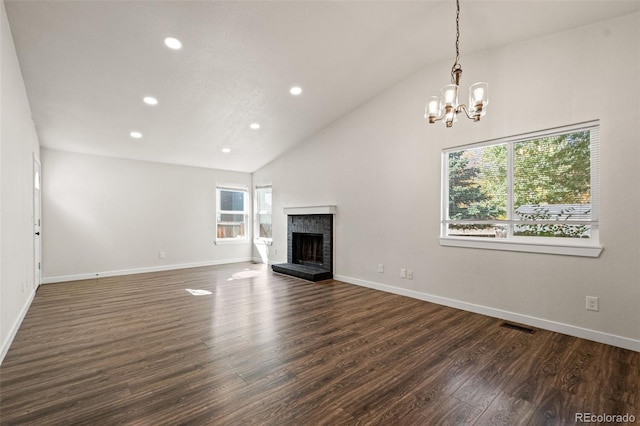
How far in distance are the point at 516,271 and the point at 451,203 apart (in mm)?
1145

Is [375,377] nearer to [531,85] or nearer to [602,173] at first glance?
[602,173]

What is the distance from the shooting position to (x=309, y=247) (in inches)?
248

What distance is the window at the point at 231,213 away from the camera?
290 inches

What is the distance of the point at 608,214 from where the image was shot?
9.15 feet

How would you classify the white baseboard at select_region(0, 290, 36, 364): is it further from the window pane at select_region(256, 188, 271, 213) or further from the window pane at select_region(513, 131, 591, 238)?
the window pane at select_region(513, 131, 591, 238)

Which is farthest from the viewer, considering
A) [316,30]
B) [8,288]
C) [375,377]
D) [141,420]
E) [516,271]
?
[516,271]

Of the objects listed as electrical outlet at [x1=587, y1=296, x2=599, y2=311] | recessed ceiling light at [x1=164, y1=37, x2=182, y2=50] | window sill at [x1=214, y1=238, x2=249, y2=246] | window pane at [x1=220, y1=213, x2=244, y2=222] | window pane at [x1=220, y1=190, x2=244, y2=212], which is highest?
recessed ceiling light at [x1=164, y1=37, x2=182, y2=50]

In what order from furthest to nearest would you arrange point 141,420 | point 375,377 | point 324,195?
point 324,195 → point 375,377 → point 141,420

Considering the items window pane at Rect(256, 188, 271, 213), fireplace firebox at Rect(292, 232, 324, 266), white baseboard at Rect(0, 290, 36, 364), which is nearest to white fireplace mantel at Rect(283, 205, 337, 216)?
fireplace firebox at Rect(292, 232, 324, 266)

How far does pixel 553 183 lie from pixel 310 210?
12.6ft

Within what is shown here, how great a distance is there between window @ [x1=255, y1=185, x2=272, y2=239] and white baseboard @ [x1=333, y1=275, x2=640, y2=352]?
3673 mm

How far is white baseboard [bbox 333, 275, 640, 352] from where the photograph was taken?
2709 millimetres

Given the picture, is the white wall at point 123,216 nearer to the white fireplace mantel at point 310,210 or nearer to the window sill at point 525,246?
the white fireplace mantel at point 310,210

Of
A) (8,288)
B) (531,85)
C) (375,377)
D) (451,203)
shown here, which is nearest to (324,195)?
(451,203)
